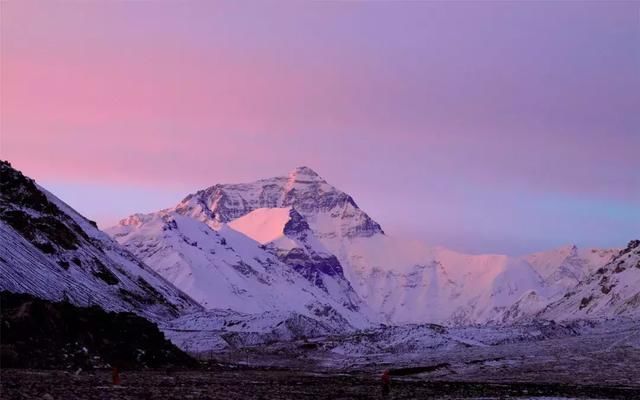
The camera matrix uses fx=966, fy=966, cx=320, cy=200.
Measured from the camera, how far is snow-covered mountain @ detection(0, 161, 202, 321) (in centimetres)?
9869

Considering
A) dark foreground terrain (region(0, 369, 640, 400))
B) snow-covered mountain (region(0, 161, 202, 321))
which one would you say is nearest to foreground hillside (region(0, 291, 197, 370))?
dark foreground terrain (region(0, 369, 640, 400))

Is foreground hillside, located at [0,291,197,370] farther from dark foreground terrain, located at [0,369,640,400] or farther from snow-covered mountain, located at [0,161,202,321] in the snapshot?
snow-covered mountain, located at [0,161,202,321]

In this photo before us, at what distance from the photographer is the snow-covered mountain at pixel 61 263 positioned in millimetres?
98688

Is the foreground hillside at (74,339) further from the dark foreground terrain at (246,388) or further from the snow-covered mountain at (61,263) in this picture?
the snow-covered mountain at (61,263)

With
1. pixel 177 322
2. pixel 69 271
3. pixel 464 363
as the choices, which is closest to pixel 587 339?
pixel 464 363

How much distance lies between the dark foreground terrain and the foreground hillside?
287 centimetres

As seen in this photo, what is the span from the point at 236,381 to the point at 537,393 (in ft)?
51.9

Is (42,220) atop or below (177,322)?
atop

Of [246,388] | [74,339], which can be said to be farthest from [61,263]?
[246,388]

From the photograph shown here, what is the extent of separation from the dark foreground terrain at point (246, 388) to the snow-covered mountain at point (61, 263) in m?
39.6

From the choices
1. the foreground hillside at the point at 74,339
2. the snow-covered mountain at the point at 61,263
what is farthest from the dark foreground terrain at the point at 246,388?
the snow-covered mountain at the point at 61,263

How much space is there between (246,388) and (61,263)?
7489 centimetres

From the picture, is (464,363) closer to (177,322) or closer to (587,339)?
(587,339)

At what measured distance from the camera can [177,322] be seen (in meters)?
128
